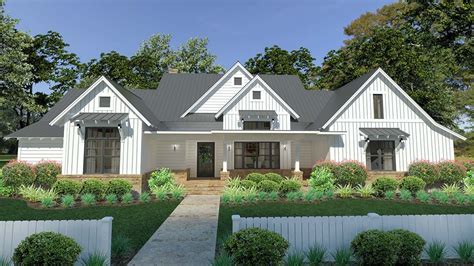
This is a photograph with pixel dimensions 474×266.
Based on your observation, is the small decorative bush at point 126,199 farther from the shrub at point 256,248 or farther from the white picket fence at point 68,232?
the shrub at point 256,248

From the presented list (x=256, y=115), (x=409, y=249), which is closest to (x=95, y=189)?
(x=256, y=115)

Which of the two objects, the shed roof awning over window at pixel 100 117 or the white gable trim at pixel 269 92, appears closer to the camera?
the shed roof awning over window at pixel 100 117

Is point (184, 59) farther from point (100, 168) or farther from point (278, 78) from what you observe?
point (100, 168)

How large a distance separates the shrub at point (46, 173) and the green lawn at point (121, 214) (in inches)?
152

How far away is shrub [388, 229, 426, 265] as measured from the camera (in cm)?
542

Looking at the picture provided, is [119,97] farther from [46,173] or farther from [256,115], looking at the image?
[256,115]

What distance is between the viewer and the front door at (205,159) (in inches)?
777

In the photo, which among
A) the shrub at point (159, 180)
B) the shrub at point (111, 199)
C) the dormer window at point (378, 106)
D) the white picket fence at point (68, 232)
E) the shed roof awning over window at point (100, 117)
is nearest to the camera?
the white picket fence at point (68, 232)

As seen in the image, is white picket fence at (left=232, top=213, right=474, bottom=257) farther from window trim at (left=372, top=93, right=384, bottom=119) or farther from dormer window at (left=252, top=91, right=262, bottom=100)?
dormer window at (left=252, top=91, right=262, bottom=100)

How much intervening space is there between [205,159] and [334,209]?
10845 millimetres

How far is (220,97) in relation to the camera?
2016 cm

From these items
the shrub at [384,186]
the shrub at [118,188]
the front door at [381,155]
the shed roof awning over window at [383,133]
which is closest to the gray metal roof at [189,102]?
the shed roof awning over window at [383,133]

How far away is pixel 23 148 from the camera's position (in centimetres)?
1808

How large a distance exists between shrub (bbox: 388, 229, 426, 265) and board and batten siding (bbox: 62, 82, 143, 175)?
12793 mm
